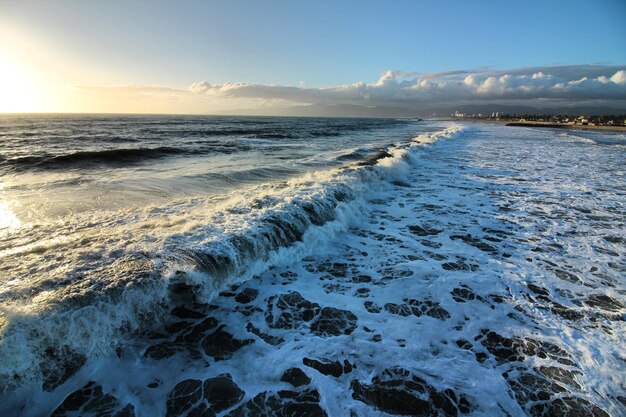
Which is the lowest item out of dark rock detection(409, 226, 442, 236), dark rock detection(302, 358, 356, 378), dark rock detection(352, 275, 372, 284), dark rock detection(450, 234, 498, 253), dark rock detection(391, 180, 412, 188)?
dark rock detection(302, 358, 356, 378)

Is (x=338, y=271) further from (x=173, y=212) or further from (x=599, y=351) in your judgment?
(x=173, y=212)

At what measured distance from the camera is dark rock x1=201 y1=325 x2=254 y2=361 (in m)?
4.25

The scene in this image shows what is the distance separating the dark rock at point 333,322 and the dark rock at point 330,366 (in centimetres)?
53

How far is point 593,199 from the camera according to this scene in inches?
475

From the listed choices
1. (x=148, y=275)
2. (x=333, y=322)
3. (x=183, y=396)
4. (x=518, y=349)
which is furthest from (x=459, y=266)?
(x=148, y=275)

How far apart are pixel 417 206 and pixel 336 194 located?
3069mm

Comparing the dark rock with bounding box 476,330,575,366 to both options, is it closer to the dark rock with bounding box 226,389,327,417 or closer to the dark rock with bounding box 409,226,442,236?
the dark rock with bounding box 226,389,327,417

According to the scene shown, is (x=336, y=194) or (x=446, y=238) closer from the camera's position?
(x=446, y=238)

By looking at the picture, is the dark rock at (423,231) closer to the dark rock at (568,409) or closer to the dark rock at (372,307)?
the dark rock at (372,307)

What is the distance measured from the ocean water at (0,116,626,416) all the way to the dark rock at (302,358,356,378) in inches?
0.7

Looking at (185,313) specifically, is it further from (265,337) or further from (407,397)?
(407,397)

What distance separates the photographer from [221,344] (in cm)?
444

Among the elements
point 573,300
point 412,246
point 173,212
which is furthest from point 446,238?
point 173,212

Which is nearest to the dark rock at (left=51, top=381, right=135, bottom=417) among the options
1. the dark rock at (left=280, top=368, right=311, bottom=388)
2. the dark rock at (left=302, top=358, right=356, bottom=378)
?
the dark rock at (left=280, top=368, right=311, bottom=388)
